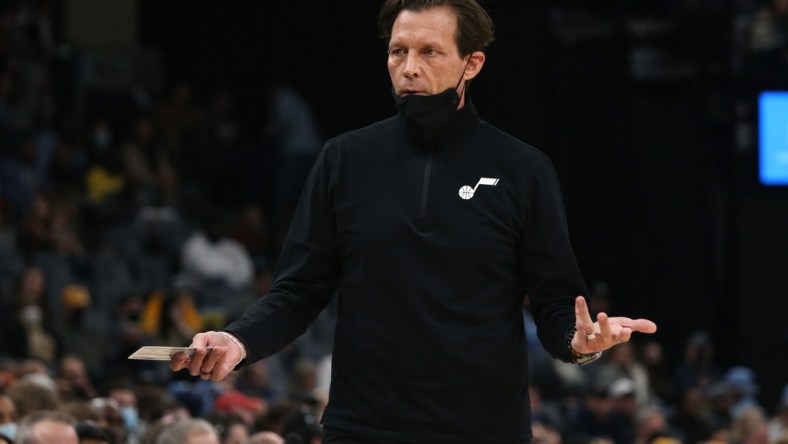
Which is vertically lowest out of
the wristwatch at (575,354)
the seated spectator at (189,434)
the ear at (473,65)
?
the seated spectator at (189,434)

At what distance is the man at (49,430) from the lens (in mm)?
5531

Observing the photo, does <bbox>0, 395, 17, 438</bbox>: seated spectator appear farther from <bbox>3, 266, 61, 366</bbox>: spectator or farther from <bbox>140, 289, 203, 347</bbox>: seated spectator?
<bbox>140, 289, 203, 347</bbox>: seated spectator

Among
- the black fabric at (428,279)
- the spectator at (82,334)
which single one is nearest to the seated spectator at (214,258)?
the spectator at (82,334)

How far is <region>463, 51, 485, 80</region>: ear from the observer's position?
346 cm

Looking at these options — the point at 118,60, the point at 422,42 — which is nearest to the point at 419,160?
the point at 422,42

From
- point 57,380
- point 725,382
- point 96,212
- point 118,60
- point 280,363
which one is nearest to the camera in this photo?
point 57,380

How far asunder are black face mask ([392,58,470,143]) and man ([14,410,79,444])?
2662 millimetres

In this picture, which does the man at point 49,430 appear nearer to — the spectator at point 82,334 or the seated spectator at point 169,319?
the spectator at point 82,334

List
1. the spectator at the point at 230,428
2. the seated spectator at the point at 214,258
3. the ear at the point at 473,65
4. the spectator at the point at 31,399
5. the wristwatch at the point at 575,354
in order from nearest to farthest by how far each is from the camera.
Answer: the wristwatch at the point at 575,354
the ear at the point at 473,65
the spectator at the point at 230,428
the spectator at the point at 31,399
the seated spectator at the point at 214,258

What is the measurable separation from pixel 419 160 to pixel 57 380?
5.89m

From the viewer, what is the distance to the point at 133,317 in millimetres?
11469

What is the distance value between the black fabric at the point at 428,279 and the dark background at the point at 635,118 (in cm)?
1258

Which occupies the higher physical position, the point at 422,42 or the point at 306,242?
the point at 422,42

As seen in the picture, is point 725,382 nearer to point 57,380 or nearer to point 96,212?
point 96,212
